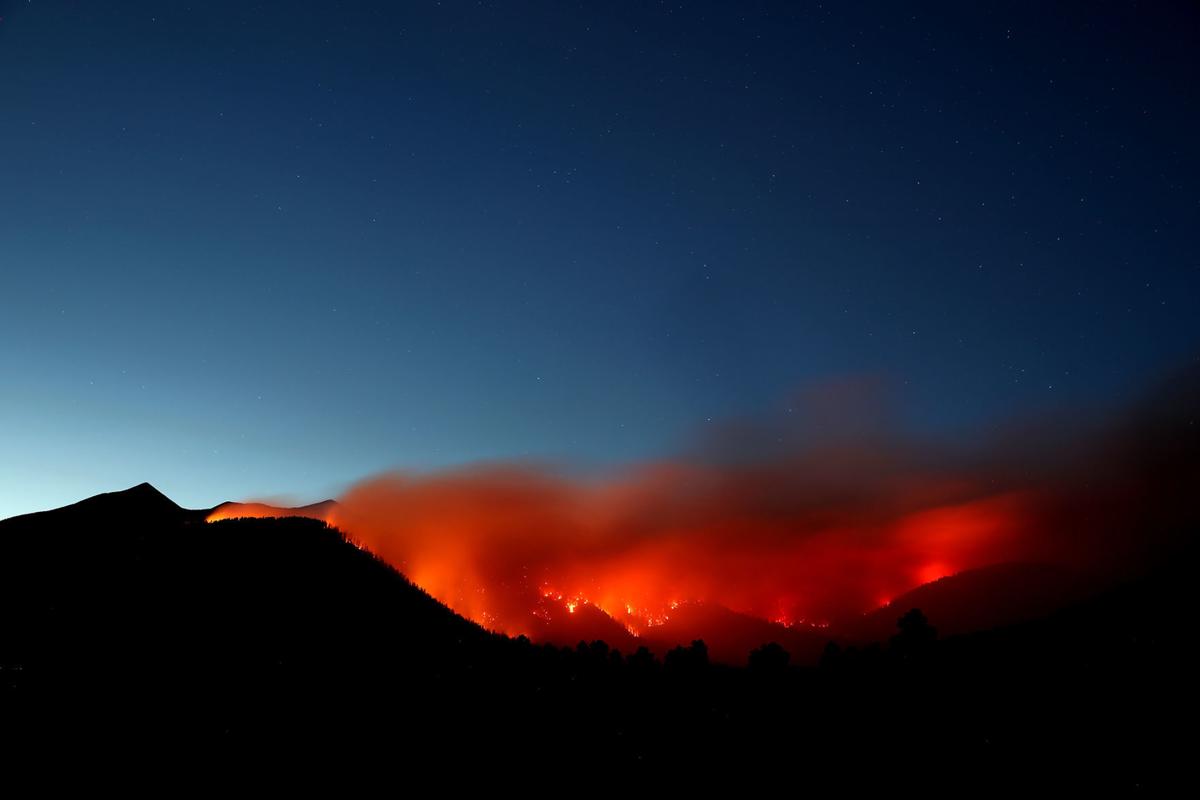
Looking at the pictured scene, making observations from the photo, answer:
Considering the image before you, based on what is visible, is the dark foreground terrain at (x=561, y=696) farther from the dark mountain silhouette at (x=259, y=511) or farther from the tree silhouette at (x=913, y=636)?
the dark mountain silhouette at (x=259, y=511)

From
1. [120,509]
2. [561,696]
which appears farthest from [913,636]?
[120,509]

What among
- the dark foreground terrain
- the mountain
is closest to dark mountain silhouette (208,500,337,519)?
the mountain

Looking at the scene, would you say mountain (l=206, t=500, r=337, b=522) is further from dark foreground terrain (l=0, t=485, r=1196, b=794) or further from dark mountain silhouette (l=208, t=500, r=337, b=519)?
dark foreground terrain (l=0, t=485, r=1196, b=794)

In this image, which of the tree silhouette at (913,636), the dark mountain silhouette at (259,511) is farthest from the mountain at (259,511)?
the tree silhouette at (913,636)

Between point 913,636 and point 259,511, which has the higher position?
point 259,511

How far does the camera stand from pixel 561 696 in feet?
84.3

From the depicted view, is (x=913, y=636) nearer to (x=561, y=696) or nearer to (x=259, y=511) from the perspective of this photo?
(x=561, y=696)

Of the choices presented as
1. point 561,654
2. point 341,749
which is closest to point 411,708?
point 341,749

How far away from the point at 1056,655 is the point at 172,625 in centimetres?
3388

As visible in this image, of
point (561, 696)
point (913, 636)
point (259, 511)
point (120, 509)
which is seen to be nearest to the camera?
point (913, 636)

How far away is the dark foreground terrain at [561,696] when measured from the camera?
15.8 metres

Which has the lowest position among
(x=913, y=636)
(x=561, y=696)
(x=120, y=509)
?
(x=561, y=696)

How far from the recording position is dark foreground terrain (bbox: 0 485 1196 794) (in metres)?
15.8

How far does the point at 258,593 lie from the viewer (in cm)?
3347
